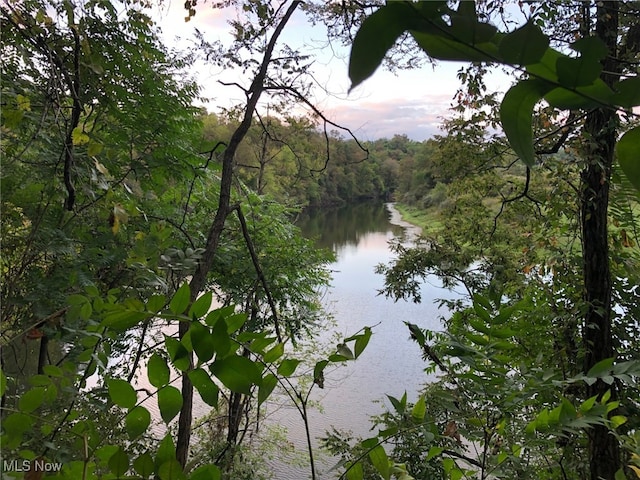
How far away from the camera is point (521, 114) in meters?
0.16

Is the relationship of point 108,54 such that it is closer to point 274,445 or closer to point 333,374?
point 274,445

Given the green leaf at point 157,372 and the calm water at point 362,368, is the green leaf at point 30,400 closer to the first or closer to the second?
the green leaf at point 157,372

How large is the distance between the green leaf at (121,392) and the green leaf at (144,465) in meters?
0.04

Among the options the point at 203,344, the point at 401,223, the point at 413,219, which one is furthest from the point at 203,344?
the point at 401,223

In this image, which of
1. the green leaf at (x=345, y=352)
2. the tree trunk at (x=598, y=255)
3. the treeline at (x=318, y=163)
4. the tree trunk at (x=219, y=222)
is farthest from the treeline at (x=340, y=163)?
the green leaf at (x=345, y=352)

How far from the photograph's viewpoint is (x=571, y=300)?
1.77 metres

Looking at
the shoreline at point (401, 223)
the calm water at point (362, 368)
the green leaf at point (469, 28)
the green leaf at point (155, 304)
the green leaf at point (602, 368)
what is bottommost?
the calm water at point (362, 368)

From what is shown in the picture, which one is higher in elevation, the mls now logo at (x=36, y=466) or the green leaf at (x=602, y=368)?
the green leaf at (x=602, y=368)

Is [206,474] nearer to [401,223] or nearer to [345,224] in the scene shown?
[401,223]

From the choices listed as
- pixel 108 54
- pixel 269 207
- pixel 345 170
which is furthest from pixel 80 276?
pixel 345 170

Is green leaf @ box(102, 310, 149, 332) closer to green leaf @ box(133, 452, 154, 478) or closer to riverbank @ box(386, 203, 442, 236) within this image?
green leaf @ box(133, 452, 154, 478)

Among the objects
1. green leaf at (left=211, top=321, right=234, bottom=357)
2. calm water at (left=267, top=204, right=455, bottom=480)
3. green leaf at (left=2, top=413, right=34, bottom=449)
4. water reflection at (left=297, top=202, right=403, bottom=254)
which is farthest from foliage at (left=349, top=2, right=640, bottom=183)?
water reflection at (left=297, top=202, right=403, bottom=254)

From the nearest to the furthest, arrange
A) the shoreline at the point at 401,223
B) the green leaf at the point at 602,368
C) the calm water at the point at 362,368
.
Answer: the green leaf at the point at 602,368
the calm water at the point at 362,368
the shoreline at the point at 401,223

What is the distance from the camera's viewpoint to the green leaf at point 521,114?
158 mm
